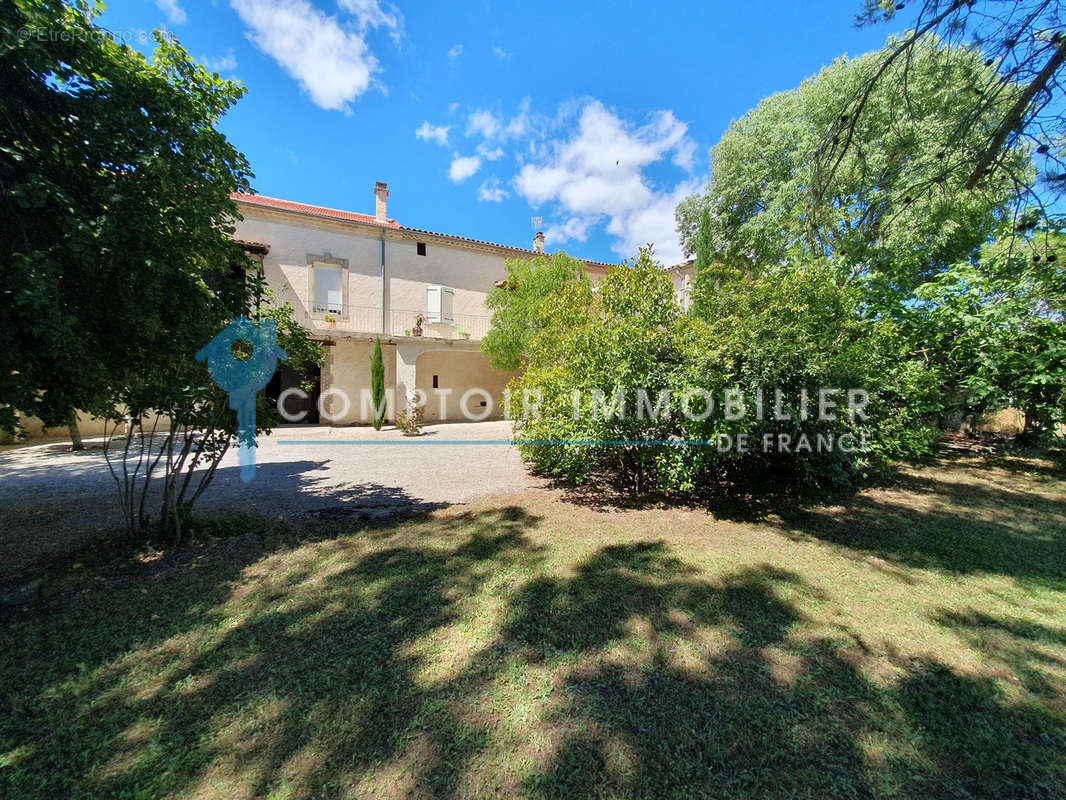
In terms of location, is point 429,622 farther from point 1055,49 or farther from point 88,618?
point 1055,49

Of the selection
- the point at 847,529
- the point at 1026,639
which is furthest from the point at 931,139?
the point at 1026,639

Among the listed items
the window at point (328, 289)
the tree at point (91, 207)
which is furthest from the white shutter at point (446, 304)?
the tree at point (91, 207)

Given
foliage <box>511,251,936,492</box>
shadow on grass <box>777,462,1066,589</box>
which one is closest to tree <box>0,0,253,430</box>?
foliage <box>511,251,936,492</box>

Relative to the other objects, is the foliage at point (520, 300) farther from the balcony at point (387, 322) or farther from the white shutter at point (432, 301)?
the white shutter at point (432, 301)

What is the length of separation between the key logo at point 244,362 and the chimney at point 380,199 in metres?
13.6

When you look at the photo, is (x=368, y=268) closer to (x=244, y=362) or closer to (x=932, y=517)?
(x=244, y=362)

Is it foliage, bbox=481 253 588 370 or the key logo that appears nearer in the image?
the key logo

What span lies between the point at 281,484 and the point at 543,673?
564cm

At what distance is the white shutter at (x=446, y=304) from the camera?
14.9m

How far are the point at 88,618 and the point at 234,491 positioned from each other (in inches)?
134

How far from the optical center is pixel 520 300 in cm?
1350

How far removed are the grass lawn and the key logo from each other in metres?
1.22

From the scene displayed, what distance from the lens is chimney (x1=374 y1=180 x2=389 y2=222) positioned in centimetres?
1536

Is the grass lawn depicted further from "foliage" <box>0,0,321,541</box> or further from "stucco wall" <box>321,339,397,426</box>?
"stucco wall" <box>321,339,397,426</box>
